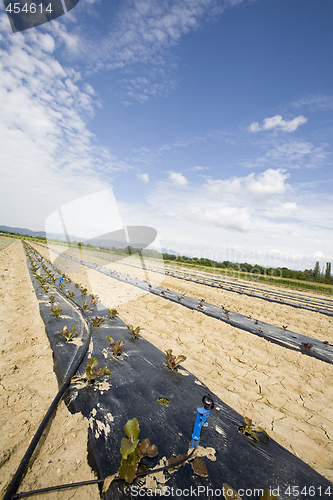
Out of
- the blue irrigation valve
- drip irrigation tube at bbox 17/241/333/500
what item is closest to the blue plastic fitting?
the blue irrigation valve

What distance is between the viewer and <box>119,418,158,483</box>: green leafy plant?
173 centimetres

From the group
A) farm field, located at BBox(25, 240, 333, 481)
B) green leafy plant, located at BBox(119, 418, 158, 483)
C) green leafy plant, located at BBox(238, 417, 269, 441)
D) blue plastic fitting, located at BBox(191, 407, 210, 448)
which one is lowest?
farm field, located at BBox(25, 240, 333, 481)

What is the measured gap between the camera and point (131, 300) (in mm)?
8805

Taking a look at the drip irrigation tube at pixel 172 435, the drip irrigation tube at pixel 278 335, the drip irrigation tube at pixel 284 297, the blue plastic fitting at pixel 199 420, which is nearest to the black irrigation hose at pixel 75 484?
the drip irrigation tube at pixel 172 435

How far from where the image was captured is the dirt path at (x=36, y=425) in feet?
5.84

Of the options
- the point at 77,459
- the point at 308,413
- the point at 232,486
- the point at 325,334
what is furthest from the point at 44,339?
the point at 325,334

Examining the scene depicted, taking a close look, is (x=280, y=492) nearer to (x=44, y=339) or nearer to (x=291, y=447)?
(x=291, y=447)

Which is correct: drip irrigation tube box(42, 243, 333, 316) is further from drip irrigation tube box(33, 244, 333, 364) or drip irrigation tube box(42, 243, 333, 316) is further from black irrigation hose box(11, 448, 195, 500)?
black irrigation hose box(11, 448, 195, 500)

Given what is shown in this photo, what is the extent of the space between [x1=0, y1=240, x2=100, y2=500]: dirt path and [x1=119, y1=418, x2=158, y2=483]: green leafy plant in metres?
0.29

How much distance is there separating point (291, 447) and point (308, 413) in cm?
107

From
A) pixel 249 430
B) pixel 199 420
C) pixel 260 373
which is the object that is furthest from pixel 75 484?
pixel 260 373

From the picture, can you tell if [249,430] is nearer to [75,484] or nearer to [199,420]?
[199,420]

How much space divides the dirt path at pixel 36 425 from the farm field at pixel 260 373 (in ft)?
7.56

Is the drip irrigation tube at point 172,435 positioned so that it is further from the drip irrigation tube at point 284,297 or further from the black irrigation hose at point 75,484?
the drip irrigation tube at point 284,297
